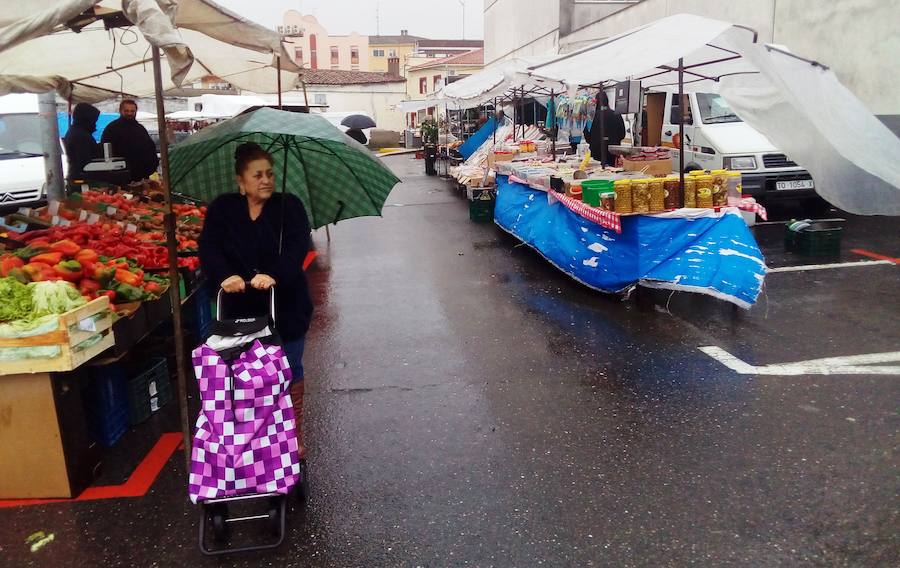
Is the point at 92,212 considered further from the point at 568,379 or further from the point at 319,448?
the point at 568,379

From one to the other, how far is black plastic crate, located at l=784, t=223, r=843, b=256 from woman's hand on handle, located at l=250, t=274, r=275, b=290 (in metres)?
8.24

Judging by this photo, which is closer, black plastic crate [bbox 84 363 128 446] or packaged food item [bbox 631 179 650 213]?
black plastic crate [bbox 84 363 128 446]

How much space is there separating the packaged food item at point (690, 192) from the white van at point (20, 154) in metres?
10.2

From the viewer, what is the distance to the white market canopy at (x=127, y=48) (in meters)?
3.29

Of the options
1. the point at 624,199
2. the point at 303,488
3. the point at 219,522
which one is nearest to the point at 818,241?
the point at 624,199

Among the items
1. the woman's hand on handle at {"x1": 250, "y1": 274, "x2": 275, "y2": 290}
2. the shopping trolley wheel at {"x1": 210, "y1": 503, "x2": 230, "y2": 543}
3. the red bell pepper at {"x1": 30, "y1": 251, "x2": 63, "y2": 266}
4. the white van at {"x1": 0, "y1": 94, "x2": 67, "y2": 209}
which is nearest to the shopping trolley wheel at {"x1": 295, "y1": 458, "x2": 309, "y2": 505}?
the shopping trolley wheel at {"x1": 210, "y1": 503, "x2": 230, "y2": 543}

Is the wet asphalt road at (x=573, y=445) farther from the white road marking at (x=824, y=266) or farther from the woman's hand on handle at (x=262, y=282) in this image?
the woman's hand on handle at (x=262, y=282)

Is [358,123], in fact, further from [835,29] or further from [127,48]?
[127,48]

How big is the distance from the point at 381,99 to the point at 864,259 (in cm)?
5276

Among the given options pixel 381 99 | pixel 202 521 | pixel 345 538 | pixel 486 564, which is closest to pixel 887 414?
pixel 486 564

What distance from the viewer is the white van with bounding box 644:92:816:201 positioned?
37.9ft

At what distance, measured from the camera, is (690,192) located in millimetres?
7195

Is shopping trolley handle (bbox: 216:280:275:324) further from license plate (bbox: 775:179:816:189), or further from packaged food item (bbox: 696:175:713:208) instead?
license plate (bbox: 775:179:816:189)

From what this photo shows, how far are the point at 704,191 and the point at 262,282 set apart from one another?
17.2ft
